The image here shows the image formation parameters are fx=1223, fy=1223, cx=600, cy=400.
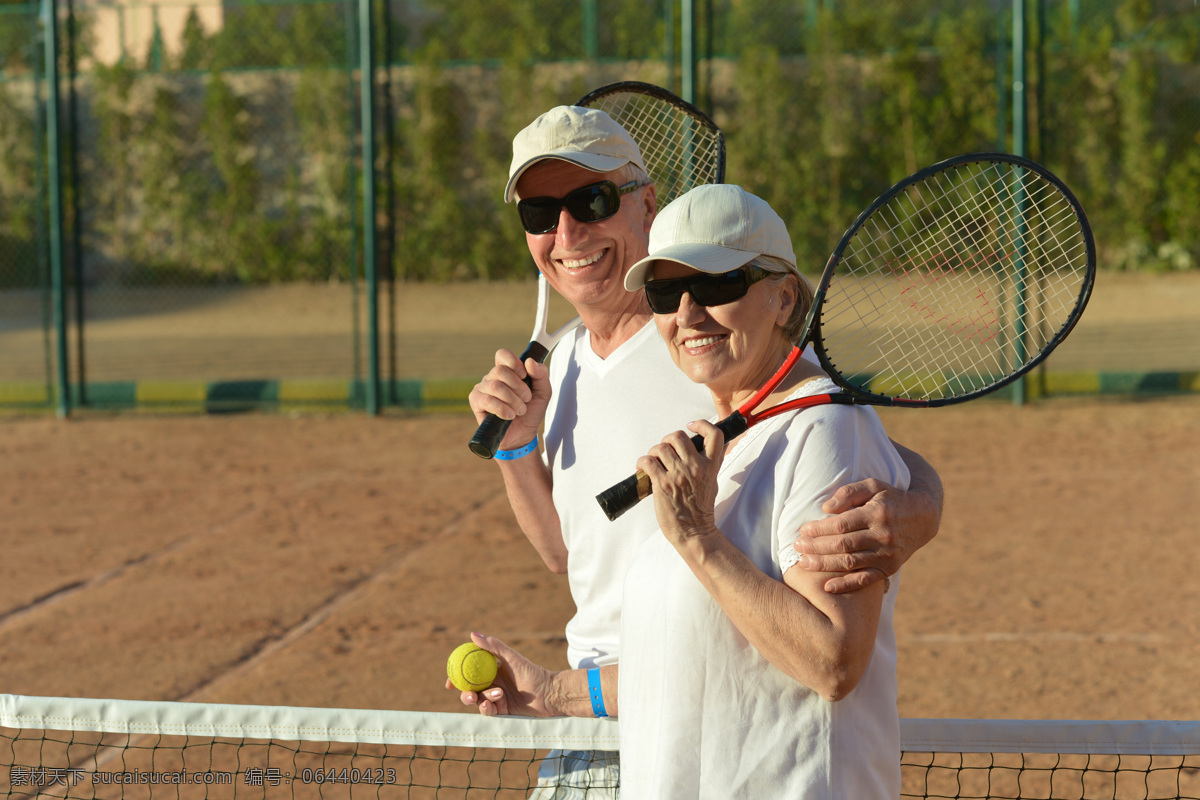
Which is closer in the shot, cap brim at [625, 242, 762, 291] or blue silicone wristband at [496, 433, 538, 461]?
cap brim at [625, 242, 762, 291]

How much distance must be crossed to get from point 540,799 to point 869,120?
15.2 metres

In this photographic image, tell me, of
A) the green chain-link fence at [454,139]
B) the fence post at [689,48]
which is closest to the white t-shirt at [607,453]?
the fence post at [689,48]

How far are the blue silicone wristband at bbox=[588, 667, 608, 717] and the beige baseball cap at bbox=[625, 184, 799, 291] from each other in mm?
790

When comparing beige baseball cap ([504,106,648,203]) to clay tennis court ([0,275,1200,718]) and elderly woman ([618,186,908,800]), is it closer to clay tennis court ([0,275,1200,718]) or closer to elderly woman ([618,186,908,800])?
elderly woman ([618,186,908,800])

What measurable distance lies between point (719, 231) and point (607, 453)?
581 millimetres

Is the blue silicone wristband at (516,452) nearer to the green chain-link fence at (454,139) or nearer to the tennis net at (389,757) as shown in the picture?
the tennis net at (389,757)

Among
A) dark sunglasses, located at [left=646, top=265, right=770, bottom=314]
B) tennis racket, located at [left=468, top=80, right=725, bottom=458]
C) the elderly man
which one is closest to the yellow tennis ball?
the elderly man

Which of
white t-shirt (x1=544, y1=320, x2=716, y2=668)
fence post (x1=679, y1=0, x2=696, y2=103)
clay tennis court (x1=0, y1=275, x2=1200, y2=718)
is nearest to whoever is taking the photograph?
white t-shirt (x1=544, y1=320, x2=716, y2=668)

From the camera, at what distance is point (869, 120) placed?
643 inches

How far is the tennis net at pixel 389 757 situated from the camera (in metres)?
2.39

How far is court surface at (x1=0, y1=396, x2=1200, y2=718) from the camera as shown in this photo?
4.59 m

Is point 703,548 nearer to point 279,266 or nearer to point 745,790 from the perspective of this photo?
point 745,790

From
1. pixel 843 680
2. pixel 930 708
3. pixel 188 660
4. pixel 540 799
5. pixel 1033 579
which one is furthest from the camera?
pixel 1033 579

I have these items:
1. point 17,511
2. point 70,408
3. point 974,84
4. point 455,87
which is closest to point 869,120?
point 974,84
